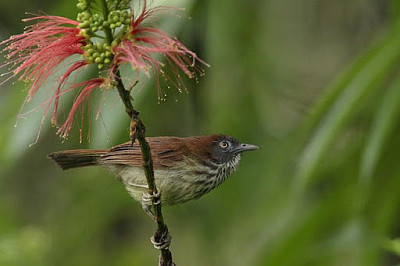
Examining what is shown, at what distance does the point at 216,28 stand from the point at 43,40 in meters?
2.79

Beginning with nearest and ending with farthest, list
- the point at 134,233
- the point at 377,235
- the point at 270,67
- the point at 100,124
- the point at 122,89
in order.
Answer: the point at 122,89 < the point at 100,124 < the point at 377,235 < the point at 270,67 < the point at 134,233

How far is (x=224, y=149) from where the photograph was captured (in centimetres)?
471

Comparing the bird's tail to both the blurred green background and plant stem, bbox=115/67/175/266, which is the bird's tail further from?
plant stem, bbox=115/67/175/266

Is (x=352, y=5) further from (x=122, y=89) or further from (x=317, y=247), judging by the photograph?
(x=122, y=89)

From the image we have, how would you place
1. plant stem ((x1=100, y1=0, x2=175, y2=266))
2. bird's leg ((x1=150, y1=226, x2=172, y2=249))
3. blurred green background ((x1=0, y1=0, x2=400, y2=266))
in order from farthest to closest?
blurred green background ((x1=0, y1=0, x2=400, y2=266)) < bird's leg ((x1=150, y1=226, x2=172, y2=249)) < plant stem ((x1=100, y1=0, x2=175, y2=266))

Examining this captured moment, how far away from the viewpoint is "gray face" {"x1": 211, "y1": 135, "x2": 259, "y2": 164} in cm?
468

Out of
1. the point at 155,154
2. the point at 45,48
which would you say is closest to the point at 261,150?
the point at 155,154

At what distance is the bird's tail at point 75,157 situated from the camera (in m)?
4.44

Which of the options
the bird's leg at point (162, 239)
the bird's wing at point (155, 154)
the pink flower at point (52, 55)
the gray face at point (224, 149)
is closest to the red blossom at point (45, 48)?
the pink flower at point (52, 55)

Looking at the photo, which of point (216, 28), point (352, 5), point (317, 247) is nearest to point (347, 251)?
point (317, 247)

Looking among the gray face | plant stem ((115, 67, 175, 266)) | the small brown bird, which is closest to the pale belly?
the small brown bird

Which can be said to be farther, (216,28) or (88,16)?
(216,28)

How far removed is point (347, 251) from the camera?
557 cm

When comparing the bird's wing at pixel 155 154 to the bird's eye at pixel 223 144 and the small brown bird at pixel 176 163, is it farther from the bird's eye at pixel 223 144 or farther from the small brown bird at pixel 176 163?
the bird's eye at pixel 223 144
